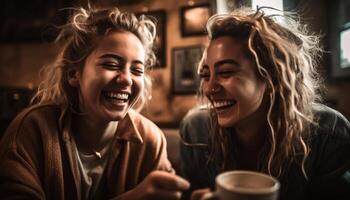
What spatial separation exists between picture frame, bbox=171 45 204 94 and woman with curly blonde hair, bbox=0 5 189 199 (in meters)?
0.15

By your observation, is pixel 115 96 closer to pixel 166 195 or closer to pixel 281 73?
pixel 166 195

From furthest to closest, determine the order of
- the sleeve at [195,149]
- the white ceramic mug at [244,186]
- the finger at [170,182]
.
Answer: the sleeve at [195,149] → the finger at [170,182] → the white ceramic mug at [244,186]

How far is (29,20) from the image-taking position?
1225 millimetres

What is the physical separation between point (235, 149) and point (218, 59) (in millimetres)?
315

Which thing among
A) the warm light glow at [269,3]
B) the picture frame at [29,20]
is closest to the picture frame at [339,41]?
the warm light glow at [269,3]

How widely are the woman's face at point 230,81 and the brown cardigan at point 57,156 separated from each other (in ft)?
1.00

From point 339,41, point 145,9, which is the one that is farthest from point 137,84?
point 339,41

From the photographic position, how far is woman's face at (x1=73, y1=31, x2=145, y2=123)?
2.81ft

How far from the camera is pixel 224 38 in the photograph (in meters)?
0.84

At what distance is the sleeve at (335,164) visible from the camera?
83 cm

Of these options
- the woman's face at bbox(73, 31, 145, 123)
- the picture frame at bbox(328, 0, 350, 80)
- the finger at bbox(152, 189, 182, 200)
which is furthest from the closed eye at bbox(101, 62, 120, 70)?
the picture frame at bbox(328, 0, 350, 80)

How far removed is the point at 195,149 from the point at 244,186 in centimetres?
47

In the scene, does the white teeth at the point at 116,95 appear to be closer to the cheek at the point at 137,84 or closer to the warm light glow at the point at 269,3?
the cheek at the point at 137,84

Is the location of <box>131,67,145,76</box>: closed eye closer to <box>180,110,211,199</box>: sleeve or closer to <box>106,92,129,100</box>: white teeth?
<box>106,92,129,100</box>: white teeth
